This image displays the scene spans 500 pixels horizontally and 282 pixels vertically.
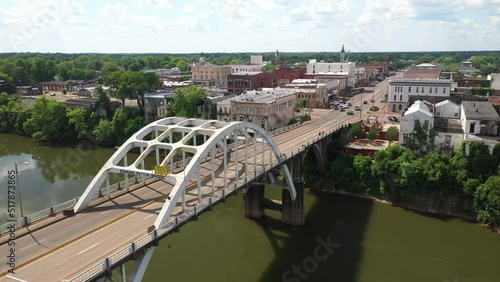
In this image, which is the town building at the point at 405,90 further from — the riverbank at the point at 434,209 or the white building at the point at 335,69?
the white building at the point at 335,69

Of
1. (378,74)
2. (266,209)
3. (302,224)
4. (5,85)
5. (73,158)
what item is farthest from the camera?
(378,74)

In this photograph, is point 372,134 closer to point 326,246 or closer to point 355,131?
point 355,131

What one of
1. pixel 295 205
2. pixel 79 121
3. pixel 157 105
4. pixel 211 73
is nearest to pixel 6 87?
pixel 79 121

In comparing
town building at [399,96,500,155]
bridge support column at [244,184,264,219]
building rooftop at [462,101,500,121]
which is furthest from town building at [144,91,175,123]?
building rooftop at [462,101,500,121]

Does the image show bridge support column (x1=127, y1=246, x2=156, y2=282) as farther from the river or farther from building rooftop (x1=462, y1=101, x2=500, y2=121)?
building rooftop (x1=462, y1=101, x2=500, y2=121)

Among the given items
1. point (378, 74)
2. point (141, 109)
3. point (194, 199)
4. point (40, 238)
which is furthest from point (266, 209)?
point (378, 74)

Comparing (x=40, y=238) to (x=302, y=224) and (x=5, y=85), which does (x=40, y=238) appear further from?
(x=5, y=85)
